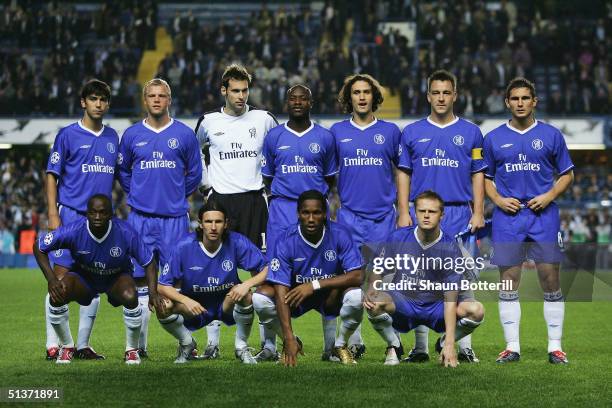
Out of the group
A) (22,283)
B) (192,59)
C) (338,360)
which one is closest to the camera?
(338,360)

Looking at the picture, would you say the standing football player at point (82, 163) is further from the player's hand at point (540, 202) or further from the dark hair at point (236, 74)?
the player's hand at point (540, 202)

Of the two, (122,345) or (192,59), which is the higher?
(192,59)

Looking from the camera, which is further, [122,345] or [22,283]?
[22,283]

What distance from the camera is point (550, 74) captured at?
30656 millimetres

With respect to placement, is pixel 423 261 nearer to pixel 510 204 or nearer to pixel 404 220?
pixel 404 220

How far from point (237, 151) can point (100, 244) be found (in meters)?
1.59

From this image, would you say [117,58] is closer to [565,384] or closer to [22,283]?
[22,283]

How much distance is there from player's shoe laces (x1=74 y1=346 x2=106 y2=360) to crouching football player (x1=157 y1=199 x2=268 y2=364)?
0.74 metres

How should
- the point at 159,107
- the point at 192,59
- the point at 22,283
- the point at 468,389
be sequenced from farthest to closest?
1. the point at 192,59
2. the point at 22,283
3. the point at 159,107
4. the point at 468,389

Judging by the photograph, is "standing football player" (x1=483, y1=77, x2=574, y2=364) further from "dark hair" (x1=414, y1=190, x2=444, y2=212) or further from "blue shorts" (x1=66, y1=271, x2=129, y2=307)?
"blue shorts" (x1=66, y1=271, x2=129, y2=307)

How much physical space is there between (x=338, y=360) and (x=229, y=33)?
24077mm

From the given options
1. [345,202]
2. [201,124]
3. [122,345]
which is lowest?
[122,345]

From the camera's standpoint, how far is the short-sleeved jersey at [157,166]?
8.94 meters

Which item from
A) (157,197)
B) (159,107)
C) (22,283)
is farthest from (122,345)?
(22,283)
